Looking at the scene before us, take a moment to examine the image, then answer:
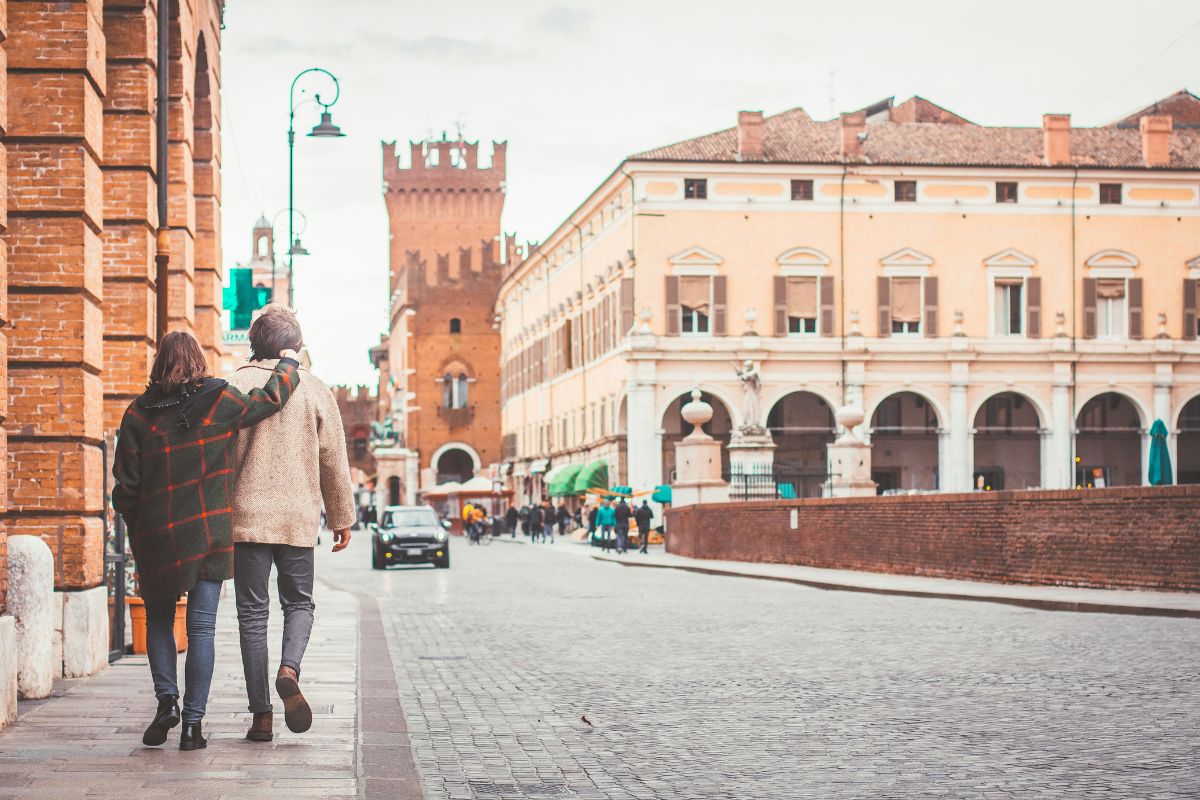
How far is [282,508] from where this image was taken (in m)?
8.05

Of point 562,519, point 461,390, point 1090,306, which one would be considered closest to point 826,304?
point 1090,306

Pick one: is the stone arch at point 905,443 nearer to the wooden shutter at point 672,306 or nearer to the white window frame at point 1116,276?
the white window frame at point 1116,276

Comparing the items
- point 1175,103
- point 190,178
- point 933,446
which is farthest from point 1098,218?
point 190,178

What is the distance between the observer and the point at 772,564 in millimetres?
35062

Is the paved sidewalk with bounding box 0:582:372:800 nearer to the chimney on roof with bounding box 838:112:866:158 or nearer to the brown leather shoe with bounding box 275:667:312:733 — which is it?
the brown leather shoe with bounding box 275:667:312:733

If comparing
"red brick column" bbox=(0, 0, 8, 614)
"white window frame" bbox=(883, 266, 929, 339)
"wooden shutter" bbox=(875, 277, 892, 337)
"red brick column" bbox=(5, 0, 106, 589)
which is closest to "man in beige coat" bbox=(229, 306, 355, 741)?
"red brick column" bbox=(0, 0, 8, 614)

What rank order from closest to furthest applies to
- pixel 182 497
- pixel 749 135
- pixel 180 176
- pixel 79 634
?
pixel 182 497 → pixel 79 634 → pixel 180 176 → pixel 749 135

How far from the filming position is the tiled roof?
61.6m

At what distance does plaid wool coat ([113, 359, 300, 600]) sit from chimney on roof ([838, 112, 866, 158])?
55710 mm

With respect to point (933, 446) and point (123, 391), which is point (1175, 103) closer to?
point (933, 446)

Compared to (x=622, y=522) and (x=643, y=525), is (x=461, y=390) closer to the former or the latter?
(x=643, y=525)

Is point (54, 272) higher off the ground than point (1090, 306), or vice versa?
point (1090, 306)

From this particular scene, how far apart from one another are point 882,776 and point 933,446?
185ft

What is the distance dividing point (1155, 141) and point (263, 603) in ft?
201
